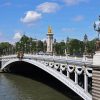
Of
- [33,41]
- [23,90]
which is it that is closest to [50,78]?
[23,90]

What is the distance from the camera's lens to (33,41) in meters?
140

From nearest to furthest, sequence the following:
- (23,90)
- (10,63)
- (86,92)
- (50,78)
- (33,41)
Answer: (86,92), (23,90), (50,78), (10,63), (33,41)

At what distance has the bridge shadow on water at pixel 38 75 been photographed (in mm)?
47250

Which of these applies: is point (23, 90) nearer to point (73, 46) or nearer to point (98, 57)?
point (98, 57)

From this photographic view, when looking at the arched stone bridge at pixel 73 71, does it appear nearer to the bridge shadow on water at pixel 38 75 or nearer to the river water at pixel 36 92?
the river water at pixel 36 92

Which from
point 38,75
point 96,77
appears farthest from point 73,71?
point 38,75

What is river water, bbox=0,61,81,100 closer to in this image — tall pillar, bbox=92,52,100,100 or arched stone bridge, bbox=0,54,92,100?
arched stone bridge, bbox=0,54,92,100

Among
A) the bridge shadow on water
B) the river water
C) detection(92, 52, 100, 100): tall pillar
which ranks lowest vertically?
the river water

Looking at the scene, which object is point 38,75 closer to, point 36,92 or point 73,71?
point 36,92

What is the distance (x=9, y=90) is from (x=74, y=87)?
66.0 feet

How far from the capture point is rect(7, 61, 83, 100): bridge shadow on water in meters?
47.2

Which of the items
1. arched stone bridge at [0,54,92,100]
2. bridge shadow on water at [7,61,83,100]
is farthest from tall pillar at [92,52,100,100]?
bridge shadow on water at [7,61,83,100]

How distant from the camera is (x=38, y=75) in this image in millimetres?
70625

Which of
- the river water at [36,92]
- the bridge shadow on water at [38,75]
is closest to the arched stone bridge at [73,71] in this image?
the river water at [36,92]
